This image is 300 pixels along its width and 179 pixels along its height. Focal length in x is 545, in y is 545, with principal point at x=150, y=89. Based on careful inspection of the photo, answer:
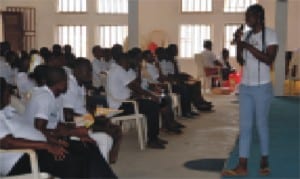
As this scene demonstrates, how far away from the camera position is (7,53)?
7.88 meters

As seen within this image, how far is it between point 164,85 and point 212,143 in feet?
6.14

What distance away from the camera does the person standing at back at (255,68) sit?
454 centimetres

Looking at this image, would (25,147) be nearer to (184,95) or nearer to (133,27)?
(184,95)

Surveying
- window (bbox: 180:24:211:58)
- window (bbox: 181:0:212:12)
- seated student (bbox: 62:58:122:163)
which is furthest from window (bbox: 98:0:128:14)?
seated student (bbox: 62:58:122:163)

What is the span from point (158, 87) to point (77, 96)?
304 cm

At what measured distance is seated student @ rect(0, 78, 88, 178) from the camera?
3.29m

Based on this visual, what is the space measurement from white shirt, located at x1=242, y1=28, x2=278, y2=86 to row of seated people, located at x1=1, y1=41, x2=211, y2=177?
4.25 feet

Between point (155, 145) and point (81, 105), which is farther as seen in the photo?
point (155, 145)

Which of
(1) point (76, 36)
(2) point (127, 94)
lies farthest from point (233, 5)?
(2) point (127, 94)

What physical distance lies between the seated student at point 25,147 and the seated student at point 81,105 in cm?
98

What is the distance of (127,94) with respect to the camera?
628 centimetres

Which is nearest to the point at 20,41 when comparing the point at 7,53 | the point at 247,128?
the point at 7,53

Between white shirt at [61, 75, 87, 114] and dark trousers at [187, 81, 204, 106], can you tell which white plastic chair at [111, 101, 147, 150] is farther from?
dark trousers at [187, 81, 204, 106]

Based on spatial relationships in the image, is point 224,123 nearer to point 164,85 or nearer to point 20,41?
point 164,85
